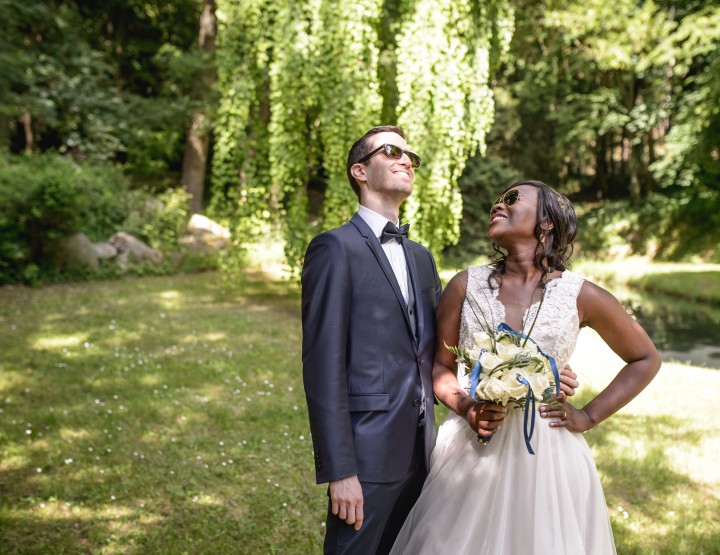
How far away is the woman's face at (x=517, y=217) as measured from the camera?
2162 millimetres

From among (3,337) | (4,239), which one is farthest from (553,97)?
(3,337)

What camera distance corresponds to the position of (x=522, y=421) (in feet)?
6.97

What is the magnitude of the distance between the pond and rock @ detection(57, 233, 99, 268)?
974cm

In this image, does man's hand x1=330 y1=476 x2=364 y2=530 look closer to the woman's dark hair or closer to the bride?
the bride

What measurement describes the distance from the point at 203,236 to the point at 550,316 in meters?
11.7

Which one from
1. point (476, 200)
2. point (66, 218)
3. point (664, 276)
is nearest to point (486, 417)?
point (66, 218)

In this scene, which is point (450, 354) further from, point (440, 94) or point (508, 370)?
point (440, 94)

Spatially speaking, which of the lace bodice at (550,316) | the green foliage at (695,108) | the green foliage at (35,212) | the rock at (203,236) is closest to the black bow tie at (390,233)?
the lace bodice at (550,316)

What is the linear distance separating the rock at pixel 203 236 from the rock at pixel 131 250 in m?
0.87

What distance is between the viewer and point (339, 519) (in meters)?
2.04

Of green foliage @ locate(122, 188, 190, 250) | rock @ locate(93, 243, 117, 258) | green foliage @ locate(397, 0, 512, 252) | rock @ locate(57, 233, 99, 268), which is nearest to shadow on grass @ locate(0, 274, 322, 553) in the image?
rock @ locate(57, 233, 99, 268)

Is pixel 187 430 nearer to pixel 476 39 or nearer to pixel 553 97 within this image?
pixel 476 39

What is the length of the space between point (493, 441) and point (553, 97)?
902 inches

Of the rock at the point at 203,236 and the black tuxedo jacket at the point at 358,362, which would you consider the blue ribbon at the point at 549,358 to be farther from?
the rock at the point at 203,236
